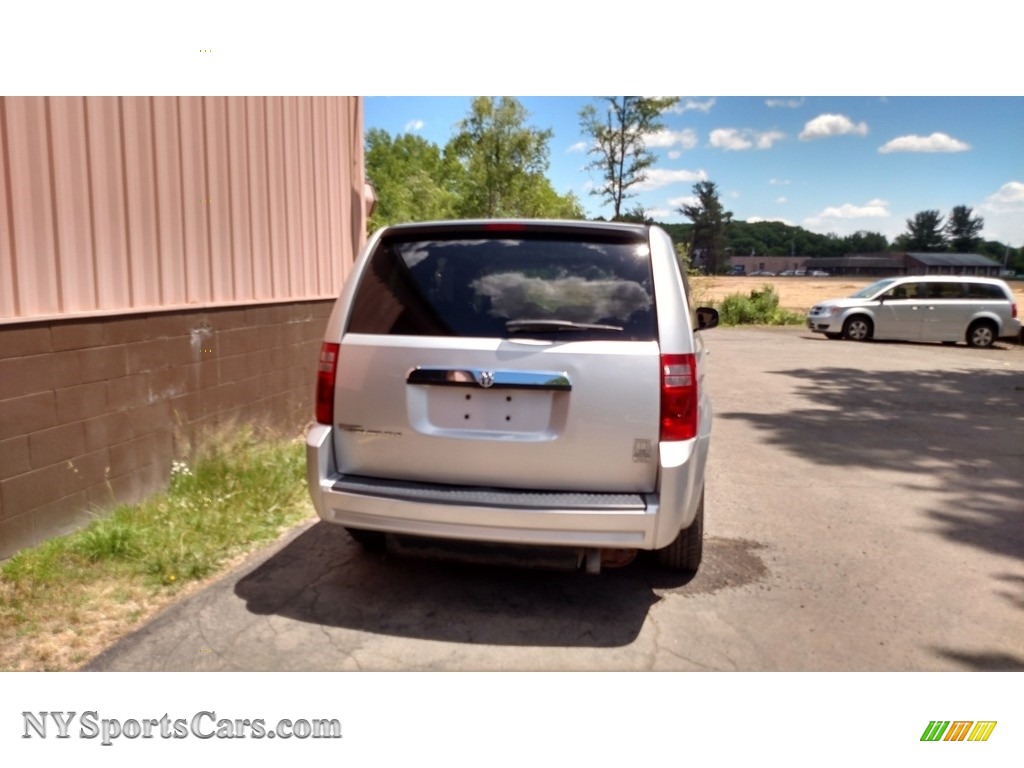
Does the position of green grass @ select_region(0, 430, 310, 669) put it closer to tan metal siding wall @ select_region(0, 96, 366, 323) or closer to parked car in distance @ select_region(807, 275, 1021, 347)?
tan metal siding wall @ select_region(0, 96, 366, 323)

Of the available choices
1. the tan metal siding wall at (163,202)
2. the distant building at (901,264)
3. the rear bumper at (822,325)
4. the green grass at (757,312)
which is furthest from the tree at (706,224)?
the tan metal siding wall at (163,202)

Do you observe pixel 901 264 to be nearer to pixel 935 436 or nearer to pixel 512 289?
pixel 935 436

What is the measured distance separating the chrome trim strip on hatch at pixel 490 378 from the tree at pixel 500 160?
2809 cm

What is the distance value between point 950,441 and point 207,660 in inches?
283

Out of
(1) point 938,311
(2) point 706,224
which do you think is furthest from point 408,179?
(1) point 938,311

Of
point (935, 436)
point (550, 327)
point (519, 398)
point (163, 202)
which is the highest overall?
point (163, 202)

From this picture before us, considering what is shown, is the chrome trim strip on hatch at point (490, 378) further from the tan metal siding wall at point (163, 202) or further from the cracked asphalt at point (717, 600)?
the tan metal siding wall at point (163, 202)

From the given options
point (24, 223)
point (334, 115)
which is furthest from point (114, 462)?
point (334, 115)

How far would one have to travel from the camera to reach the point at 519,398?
130 inches

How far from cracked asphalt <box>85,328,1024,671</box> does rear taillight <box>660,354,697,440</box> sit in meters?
1.00

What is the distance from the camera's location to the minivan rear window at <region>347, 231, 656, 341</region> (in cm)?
335

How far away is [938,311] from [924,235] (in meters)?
45.9

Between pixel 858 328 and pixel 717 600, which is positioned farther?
pixel 858 328

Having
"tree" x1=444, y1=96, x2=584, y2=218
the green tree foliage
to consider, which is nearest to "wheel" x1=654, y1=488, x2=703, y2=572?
the green tree foliage
